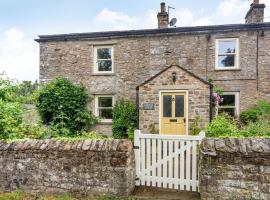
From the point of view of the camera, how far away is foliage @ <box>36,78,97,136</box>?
15.4 m

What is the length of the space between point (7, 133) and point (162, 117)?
7.89 metres

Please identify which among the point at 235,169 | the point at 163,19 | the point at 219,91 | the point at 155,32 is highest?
the point at 163,19

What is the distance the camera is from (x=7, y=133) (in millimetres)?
7156

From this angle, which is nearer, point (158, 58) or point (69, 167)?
point (69, 167)

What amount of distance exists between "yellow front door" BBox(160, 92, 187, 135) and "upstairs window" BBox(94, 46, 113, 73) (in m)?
4.59

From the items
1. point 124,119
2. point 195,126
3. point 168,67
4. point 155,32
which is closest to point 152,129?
point 124,119

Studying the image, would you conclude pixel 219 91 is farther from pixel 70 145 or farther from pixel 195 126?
pixel 70 145

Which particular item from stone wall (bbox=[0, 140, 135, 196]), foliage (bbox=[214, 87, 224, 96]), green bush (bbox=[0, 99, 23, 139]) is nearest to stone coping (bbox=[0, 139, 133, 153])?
stone wall (bbox=[0, 140, 135, 196])

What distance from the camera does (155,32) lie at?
15.2m

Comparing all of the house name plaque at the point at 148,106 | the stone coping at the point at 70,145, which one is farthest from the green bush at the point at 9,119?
the house name plaque at the point at 148,106

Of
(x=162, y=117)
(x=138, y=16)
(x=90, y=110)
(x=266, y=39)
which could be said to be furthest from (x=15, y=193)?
(x=138, y=16)

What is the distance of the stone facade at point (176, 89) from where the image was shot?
1252cm

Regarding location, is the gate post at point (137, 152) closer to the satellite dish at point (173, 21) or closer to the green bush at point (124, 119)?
the green bush at point (124, 119)

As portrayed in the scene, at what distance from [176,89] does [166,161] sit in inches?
301
